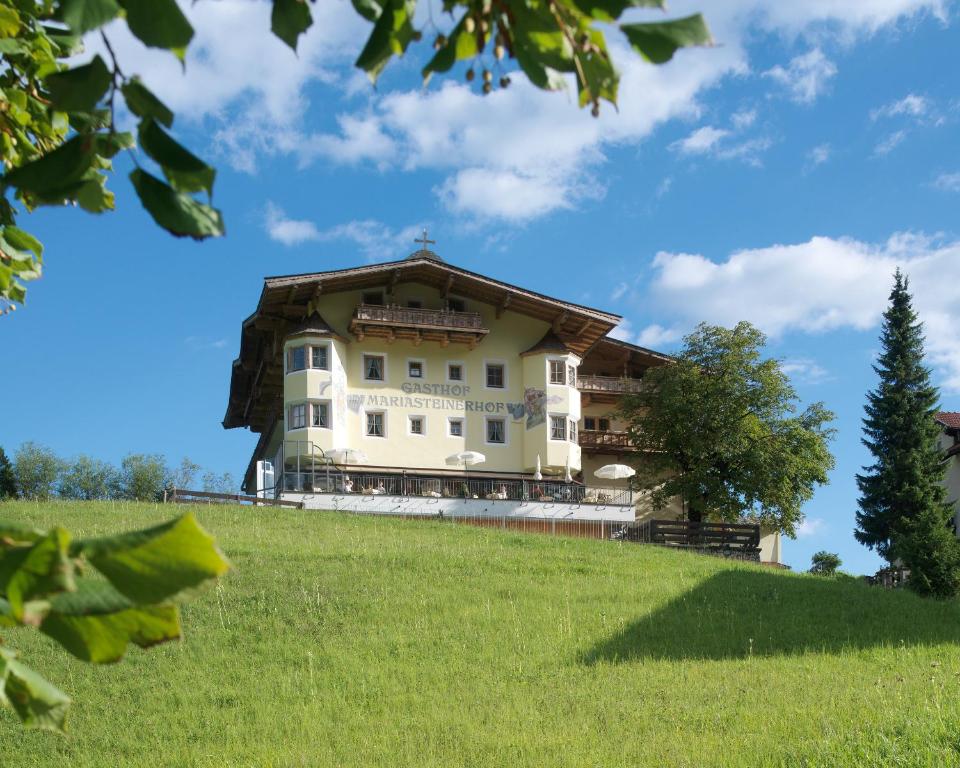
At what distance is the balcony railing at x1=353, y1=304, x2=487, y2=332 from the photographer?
40531 mm

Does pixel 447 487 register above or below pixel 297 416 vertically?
below

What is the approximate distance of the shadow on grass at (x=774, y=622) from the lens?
1819 cm

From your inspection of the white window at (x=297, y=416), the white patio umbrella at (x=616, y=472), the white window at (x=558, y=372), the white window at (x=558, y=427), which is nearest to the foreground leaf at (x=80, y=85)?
the white window at (x=297, y=416)

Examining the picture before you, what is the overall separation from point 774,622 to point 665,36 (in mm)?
20027

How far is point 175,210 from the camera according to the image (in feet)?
6.14

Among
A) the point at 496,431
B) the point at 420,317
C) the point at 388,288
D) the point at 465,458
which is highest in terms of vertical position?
the point at 388,288

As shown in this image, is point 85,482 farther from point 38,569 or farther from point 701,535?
point 38,569

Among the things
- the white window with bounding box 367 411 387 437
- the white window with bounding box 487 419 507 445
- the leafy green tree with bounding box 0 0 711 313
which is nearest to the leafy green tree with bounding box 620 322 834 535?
the white window with bounding box 487 419 507 445

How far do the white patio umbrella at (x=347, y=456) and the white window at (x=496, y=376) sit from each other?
5.96 meters

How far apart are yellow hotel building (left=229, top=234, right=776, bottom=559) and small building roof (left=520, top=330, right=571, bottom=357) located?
72mm

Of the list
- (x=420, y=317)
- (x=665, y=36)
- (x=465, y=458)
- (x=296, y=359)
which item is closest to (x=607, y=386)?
(x=465, y=458)

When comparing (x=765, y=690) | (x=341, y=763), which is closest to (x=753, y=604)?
(x=765, y=690)

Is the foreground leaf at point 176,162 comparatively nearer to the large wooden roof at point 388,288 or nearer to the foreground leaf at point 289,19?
the foreground leaf at point 289,19

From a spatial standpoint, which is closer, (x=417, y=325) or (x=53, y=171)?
(x=53, y=171)
